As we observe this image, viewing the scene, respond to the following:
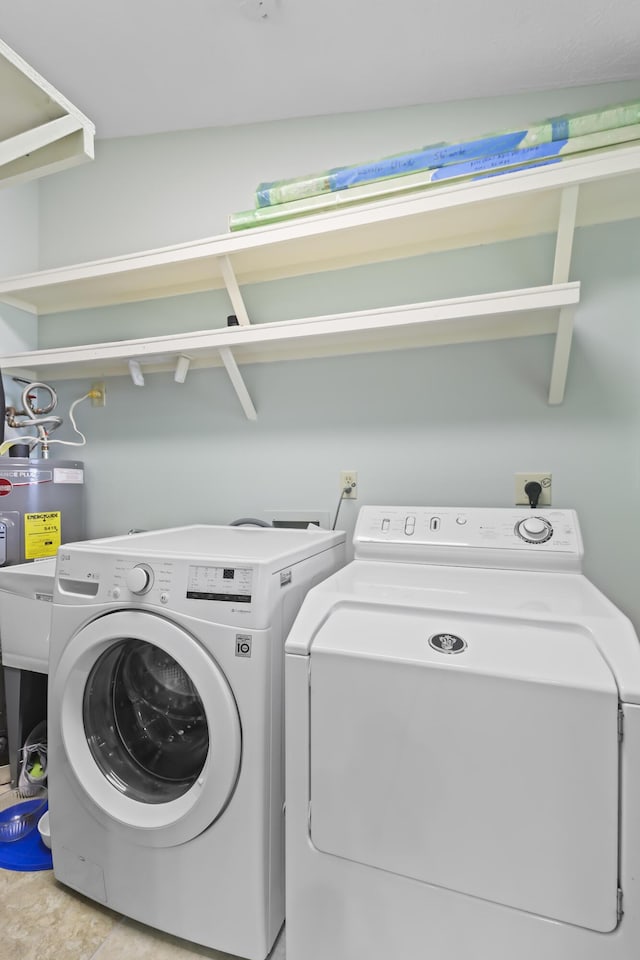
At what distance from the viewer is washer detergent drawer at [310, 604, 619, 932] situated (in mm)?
750

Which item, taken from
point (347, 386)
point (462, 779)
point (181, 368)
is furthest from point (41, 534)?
point (462, 779)

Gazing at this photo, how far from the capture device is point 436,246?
173cm

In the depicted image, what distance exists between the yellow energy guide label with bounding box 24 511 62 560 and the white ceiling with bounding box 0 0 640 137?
1748 mm

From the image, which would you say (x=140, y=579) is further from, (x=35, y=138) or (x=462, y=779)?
(x=35, y=138)

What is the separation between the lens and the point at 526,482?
1.65m

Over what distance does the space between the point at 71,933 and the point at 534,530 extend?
1.64 metres

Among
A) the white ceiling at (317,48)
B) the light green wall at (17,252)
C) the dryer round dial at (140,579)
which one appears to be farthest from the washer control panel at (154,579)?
the white ceiling at (317,48)

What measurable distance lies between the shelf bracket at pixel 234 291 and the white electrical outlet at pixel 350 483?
2.34 ft

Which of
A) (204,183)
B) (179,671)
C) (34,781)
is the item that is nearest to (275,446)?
(179,671)

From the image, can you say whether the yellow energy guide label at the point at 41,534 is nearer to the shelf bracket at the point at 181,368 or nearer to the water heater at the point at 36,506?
the water heater at the point at 36,506

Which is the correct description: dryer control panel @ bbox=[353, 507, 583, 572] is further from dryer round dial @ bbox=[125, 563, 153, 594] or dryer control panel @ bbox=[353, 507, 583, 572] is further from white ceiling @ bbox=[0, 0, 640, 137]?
white ceiling @ bbox=[0, 0, 640, 137]

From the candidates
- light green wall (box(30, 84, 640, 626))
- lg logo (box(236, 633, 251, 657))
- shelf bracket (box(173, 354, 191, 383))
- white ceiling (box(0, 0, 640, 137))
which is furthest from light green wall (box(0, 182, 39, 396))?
lg logo (box(236, 633, 251, 657))

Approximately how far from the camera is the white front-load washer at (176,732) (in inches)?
40.3

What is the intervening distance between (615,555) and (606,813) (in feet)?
3.40
